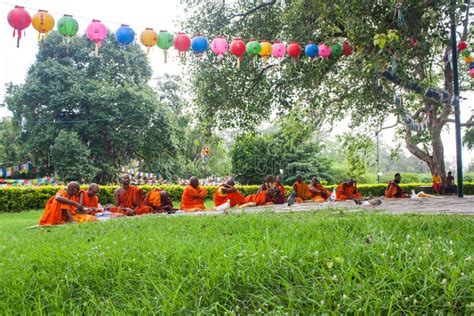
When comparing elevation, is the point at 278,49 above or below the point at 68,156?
above

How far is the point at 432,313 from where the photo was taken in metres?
2.61

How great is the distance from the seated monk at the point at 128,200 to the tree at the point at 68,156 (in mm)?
12911

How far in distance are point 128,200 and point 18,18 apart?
5.95m

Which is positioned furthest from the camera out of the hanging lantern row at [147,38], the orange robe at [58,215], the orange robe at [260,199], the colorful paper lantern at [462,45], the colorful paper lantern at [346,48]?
the orange robe at [260,199]

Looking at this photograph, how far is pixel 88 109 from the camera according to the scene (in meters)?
26.6

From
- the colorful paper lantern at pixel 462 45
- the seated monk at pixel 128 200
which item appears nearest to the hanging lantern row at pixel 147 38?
the colorful paper lantern at pixel 462 45

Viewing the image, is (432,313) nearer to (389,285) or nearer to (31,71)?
(389,285)

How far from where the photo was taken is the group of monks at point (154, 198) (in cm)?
1064

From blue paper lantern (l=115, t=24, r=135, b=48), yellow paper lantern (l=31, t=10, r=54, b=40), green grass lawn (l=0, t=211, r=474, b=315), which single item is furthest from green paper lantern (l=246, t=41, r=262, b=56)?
green grass lawn (l=0, t=211, r=474, b=315)

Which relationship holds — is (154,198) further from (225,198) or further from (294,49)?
(294,49)

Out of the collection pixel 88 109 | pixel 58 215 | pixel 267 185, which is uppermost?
pixel 88 109

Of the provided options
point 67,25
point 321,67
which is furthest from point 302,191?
point 67,25

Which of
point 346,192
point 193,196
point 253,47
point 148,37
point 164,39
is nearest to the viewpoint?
point 148,37

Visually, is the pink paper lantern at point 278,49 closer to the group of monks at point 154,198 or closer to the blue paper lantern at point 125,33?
the blue paper lantern at point 125,33
